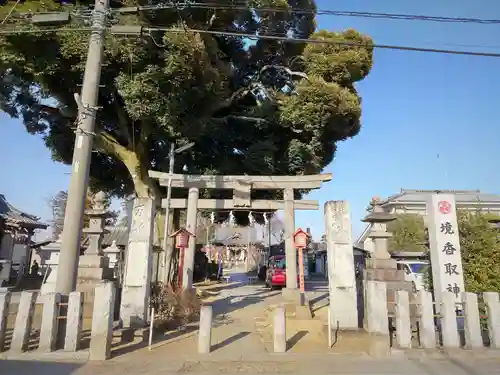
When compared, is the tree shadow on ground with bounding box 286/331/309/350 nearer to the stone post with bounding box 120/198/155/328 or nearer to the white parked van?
the stone post with bounding box 120/198/155/328

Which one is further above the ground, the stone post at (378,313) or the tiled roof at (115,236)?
the tiled roof at (115,236)

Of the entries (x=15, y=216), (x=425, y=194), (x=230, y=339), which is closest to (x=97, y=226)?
(x=230, y=339)

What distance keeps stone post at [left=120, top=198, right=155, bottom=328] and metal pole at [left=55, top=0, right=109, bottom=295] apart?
5.43ft

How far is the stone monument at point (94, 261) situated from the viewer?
937cm

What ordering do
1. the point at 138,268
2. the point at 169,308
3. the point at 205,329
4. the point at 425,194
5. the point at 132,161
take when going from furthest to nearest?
the point at 425,194, the point at 132,161, the point at 169,308, the point at 138,268, the point at 205,329

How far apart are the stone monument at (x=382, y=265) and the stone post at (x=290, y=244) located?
10.8 feet

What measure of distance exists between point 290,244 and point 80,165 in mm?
7817

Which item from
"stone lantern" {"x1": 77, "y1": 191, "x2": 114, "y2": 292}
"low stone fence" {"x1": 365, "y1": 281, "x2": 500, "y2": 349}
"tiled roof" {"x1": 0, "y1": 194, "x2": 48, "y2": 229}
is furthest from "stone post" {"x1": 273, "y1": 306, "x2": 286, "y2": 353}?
"tiled roof" {"x1": 0, "y1": 194, "x2": 48, "y2": 229}

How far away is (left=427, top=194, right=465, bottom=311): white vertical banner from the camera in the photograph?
770 centimetres

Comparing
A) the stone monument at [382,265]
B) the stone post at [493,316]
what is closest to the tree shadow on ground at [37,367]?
the stone monument at [382,265]

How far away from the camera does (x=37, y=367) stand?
5297 mm

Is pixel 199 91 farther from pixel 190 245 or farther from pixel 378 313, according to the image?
pixel 378 313

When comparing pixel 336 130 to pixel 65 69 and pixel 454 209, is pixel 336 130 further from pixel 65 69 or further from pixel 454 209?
pixel 65 69

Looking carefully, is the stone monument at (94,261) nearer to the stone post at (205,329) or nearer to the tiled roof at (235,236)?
the stone post at (205,329)
